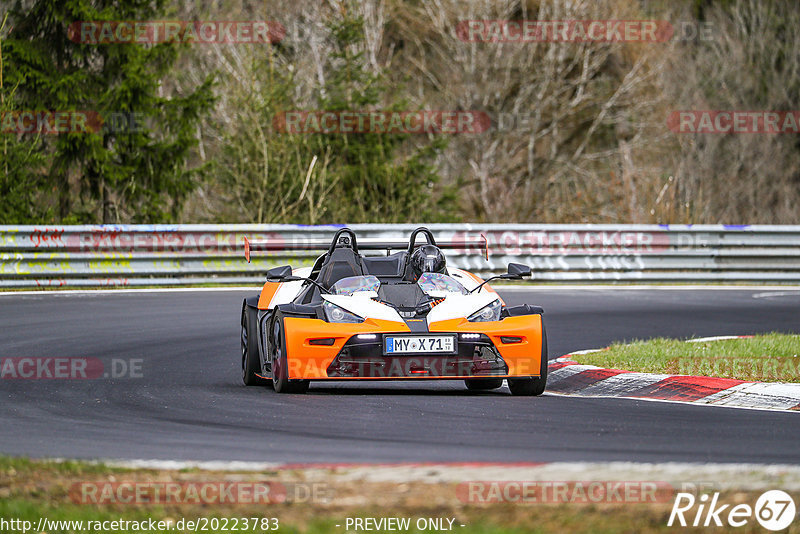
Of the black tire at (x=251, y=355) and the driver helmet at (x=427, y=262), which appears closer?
the driver helmet at (x=427, y=262)

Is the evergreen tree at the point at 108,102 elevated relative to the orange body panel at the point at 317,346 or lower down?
elevated

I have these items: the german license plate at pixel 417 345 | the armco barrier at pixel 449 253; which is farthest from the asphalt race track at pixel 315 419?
the armco barrier at pixel 449 253

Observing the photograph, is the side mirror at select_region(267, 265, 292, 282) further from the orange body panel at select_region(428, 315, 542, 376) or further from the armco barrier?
the armco barrier

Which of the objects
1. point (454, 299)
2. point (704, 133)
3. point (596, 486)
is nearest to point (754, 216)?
point (704, 133)

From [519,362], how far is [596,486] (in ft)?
13.5

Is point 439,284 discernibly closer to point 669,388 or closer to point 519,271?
point 519,271

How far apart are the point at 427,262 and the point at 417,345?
127cm

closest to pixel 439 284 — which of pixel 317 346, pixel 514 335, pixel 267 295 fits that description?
pixel 514 335

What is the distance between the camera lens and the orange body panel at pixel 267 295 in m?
11.1

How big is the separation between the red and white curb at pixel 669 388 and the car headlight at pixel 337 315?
6.52ft

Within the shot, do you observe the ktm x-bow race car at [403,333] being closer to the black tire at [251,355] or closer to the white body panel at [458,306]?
the white body panel at [458,306]

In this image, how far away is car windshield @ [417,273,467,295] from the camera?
34.3 feet

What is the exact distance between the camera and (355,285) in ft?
34.2

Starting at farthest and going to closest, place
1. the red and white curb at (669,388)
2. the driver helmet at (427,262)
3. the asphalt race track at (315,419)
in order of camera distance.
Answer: the driver helmet at (427,262) < the red and white curb at (669,388) < the asphalt race track at (315,419)
